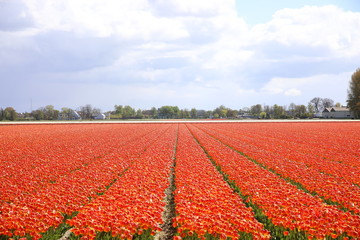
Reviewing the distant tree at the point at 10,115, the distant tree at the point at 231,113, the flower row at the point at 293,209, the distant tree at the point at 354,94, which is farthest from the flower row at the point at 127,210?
the distant tree at the point at 231,113

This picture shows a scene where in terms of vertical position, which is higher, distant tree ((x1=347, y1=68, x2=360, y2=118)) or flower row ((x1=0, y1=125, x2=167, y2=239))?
distant tree ((x1=347, y1=68, x2=360, y2=118))

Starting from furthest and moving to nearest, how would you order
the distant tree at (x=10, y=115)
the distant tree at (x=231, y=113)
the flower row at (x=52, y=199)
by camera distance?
1. the distant tree at (x=231, y=113)
2. the distant tree at (x=10, y=115)
3. the flower row at (x=52, y=199)

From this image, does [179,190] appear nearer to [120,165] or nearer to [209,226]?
[209,226]

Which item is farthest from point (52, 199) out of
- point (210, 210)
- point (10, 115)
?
point (10, 115)

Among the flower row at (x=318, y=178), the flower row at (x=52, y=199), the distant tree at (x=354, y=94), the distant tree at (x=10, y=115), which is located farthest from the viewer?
the distant tree at (x=10, y=115)

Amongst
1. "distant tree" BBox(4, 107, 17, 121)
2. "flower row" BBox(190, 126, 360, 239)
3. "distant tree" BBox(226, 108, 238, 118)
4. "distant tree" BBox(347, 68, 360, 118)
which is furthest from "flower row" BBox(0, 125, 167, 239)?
"distant tree" BBox(226, 108, 238, 118)

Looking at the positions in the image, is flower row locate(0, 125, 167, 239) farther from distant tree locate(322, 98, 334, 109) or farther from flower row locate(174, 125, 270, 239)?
distant tree locate(322, 98, 334, 109)

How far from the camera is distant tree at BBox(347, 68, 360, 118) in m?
107

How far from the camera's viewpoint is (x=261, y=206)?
→ 24.8 ft

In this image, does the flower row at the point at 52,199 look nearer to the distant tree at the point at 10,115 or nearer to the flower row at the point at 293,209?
the flower row at the point at 293,209

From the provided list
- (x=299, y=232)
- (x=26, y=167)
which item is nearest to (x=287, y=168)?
(x=299, y=232)

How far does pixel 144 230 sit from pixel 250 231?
95.8 inches

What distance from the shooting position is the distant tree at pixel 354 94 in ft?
351

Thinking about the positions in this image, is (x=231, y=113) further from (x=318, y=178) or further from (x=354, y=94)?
(x=318, y=178)
